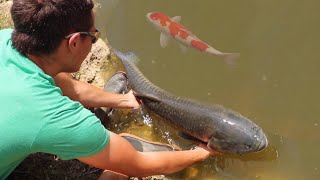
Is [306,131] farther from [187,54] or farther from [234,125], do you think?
[187,54]

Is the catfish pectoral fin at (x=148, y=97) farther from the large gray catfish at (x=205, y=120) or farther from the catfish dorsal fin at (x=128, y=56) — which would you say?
the catfish dorsal fin at (x=128, y=56)

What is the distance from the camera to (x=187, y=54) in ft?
16.5

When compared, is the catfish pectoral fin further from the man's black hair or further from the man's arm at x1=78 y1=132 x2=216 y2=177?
the man's black hair

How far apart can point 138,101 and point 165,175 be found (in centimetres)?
88

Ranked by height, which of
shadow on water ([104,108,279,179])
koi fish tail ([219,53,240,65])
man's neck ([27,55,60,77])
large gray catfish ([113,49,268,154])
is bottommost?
shadow on water ([104,108,279,179])

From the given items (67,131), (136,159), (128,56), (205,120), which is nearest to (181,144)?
(205,120)

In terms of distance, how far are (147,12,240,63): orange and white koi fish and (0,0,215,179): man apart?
6.98ft

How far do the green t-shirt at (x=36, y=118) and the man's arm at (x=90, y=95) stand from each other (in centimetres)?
101

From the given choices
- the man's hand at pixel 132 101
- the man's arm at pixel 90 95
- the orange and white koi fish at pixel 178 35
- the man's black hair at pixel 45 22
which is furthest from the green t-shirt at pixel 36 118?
the orange and white koi fish at pixel 178 35

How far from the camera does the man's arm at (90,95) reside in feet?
12.7

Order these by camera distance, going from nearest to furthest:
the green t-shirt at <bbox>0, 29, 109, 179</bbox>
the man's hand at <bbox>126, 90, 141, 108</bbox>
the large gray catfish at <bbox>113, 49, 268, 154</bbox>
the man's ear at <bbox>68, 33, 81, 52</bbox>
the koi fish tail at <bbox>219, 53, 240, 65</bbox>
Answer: the green t-shirt at <bbox>0, 29, 109, 179</bbox> → the man's ear at <bbox>68, 33, 81, 52</bbox> → the large gray catfish at <bbox>113, 49, 268, 154</bbox> → the man's hand at <bbox>126, 90, 141, 108</bbox> → the koi fish tail at <bbox>219, 53, 240, 65</bbox>

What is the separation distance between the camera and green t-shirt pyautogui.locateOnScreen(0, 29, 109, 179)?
2600mm

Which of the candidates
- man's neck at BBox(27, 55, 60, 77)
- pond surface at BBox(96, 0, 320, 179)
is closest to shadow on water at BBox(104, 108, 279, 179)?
pond surface at BBox(96, 0, 320, 179)

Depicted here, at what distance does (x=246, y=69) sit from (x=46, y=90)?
2649 mm
